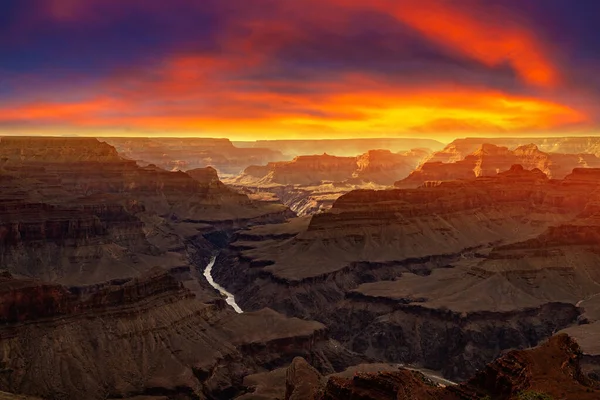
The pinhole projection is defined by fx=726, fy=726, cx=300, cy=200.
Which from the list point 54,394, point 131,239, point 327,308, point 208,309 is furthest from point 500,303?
point 131,239

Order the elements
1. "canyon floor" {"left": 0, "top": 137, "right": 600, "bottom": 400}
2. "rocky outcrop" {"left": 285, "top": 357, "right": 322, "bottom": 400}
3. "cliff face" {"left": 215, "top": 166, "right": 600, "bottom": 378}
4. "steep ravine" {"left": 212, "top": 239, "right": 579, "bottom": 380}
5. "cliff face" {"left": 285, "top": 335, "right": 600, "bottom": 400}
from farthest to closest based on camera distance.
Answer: "cliff face" {"left": 215, "top": 166, "right": 600, "bottom": 378}, "steep ravine" {"left": 212, "top": 239, "right": 579, "bottom": 380}, "canyon floor" {"left": 0, "top": 137, "right": 600, "bottom": 400}, "rocky outcrop" {"left": 285, "top": 357, "right": 322, "bottom": 400}, "cliff face" {"left": 285, "top": 335, "right": 600, "bottom": 400}

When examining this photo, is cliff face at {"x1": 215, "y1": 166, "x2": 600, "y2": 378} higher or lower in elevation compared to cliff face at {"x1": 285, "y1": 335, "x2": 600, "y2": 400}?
lower

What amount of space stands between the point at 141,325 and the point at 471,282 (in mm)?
76355

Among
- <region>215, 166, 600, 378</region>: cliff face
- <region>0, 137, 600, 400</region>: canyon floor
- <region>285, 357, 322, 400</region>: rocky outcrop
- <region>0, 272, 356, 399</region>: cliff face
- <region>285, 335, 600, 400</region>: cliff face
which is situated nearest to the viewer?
<region>285, 335, 600, 400</region>: cliff face

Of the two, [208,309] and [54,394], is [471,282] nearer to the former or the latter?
[208,309]

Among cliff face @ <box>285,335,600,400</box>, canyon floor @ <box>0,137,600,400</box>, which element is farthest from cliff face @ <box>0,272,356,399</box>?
cliff face @ <box>285,335,600,400</box>

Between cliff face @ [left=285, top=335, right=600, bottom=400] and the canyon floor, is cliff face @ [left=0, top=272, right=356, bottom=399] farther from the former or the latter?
cliff face @ [left=285, top=335, right=600, bottom=400]

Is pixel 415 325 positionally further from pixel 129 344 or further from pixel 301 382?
pixel 301 382

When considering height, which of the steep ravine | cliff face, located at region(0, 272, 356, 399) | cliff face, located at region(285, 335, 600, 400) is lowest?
the steep ravine

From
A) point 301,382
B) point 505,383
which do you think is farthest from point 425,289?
point 505,383

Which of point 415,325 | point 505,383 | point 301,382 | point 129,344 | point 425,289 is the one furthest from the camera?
point 425,289

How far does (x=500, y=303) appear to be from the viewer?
14112 cm

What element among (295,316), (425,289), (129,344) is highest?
(129,344)

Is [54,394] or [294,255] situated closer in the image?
[54,394]
